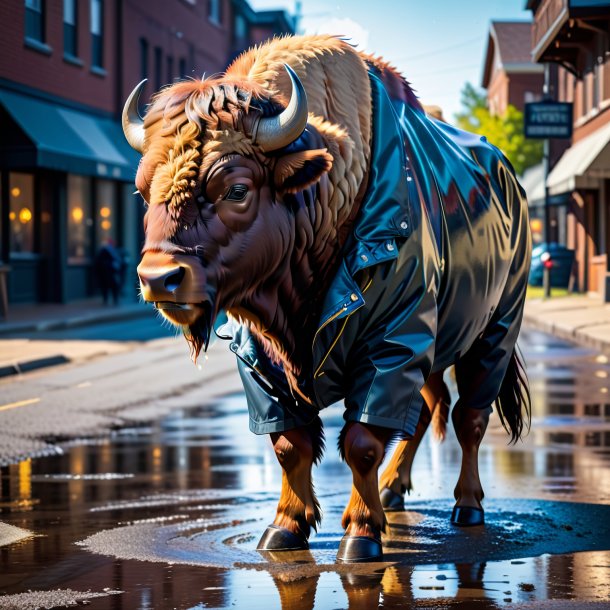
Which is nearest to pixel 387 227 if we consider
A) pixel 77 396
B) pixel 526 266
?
pixel 526 266

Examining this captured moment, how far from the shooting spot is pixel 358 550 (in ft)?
18.9

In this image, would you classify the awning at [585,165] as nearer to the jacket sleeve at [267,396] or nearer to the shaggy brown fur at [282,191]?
the shaggy brown fur at [282,191]

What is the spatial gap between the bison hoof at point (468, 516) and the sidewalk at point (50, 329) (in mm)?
11327

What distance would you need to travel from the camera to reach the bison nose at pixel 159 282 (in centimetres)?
511

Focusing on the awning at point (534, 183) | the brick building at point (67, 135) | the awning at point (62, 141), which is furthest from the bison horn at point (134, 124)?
the awning at point (534, 183)

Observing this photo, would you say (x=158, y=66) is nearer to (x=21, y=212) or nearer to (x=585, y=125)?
(x=21, y=212)

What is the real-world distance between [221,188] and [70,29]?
30.4 m

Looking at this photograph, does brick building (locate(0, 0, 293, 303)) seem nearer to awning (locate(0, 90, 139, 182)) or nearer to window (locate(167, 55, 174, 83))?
awning (locate(0, 90, 139, 182))

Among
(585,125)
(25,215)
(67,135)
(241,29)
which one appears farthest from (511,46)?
(25,215)

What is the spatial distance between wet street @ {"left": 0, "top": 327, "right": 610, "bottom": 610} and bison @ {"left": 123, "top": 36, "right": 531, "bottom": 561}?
1.15 ft

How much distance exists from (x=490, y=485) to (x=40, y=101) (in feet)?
84.7

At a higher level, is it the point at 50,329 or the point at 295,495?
the point at 50,329

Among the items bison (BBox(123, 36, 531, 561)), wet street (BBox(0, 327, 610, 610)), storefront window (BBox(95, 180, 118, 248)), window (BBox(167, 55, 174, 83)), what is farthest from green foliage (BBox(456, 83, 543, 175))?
bison (BBox(123, 36, 531, 561))

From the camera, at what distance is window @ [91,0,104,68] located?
121ft
